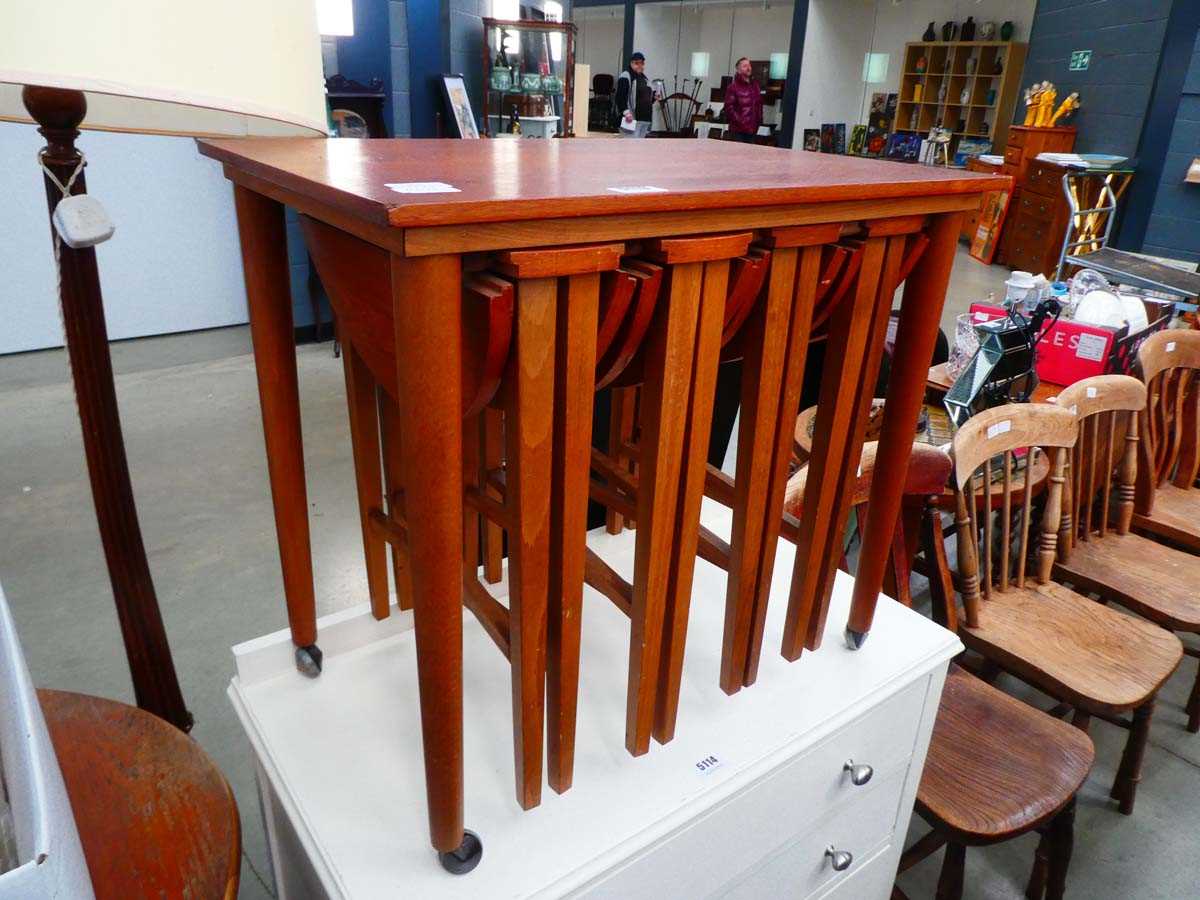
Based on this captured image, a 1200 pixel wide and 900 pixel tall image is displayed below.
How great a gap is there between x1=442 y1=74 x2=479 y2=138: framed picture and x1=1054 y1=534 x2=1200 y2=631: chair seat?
407 centimetres

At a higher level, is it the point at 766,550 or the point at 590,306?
the point at 590,306

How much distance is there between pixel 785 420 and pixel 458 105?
4614mm

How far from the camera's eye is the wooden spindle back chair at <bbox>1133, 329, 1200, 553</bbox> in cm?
236

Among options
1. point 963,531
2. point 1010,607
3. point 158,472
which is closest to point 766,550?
point 963,531

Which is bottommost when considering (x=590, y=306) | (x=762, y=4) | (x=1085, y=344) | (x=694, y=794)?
(x=694, y=794)

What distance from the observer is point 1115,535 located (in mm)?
2336

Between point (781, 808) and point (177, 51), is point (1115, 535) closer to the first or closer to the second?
point (781, 808)

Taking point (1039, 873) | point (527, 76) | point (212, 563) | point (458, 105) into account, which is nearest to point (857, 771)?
point (1039, 873)

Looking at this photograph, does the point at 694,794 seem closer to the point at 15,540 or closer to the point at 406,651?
the point at 406,651

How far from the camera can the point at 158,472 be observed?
3576 mm

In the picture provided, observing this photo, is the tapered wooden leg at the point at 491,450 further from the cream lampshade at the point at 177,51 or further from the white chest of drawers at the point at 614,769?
the cream lampshade at the point at 177,51

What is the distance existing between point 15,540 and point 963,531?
3207 millimetres

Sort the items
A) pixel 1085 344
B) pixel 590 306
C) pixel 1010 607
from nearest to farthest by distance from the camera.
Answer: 1. pixel 590 306
2. pixel 1010 607
3. pixel 1085 344

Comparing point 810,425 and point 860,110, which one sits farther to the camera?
point 860,110
